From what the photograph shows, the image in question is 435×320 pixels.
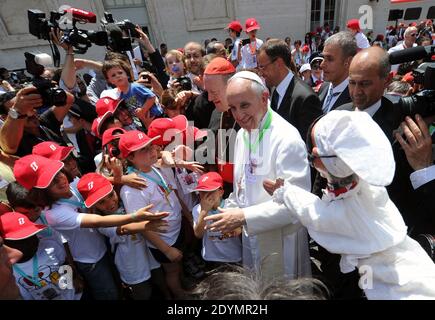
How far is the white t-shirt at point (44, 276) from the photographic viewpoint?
72.3 inches

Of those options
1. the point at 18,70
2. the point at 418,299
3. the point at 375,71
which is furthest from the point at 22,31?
the point at 418,299

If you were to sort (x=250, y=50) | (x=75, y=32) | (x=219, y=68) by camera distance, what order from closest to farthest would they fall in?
(x=219, y=68), (x=75, y=32), (x=250, y=50)

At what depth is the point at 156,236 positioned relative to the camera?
2273 mm

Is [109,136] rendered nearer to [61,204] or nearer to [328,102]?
[61,204]

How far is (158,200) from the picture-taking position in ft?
7.70

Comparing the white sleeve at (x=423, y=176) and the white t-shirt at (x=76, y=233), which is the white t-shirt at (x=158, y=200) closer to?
the white t-shirt at (x=76, y=233)

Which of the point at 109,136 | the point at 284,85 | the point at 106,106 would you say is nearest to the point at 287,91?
the point at 284,85

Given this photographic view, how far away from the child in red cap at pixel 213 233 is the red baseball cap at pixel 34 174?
1085 millimetres

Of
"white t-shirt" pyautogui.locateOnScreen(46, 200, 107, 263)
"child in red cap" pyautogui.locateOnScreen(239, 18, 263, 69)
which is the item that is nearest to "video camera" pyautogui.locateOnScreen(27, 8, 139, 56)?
"white t-shirt" pyautogui.locateOnScreen(46, 200, 107, 263)

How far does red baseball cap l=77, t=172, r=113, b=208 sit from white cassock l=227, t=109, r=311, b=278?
41.3 inches

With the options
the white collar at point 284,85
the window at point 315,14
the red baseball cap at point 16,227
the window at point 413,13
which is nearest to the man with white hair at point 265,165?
the white collar at point 284,85

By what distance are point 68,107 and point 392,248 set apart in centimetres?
342

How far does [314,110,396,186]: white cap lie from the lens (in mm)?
1100

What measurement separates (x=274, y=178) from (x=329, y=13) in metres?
19.9
